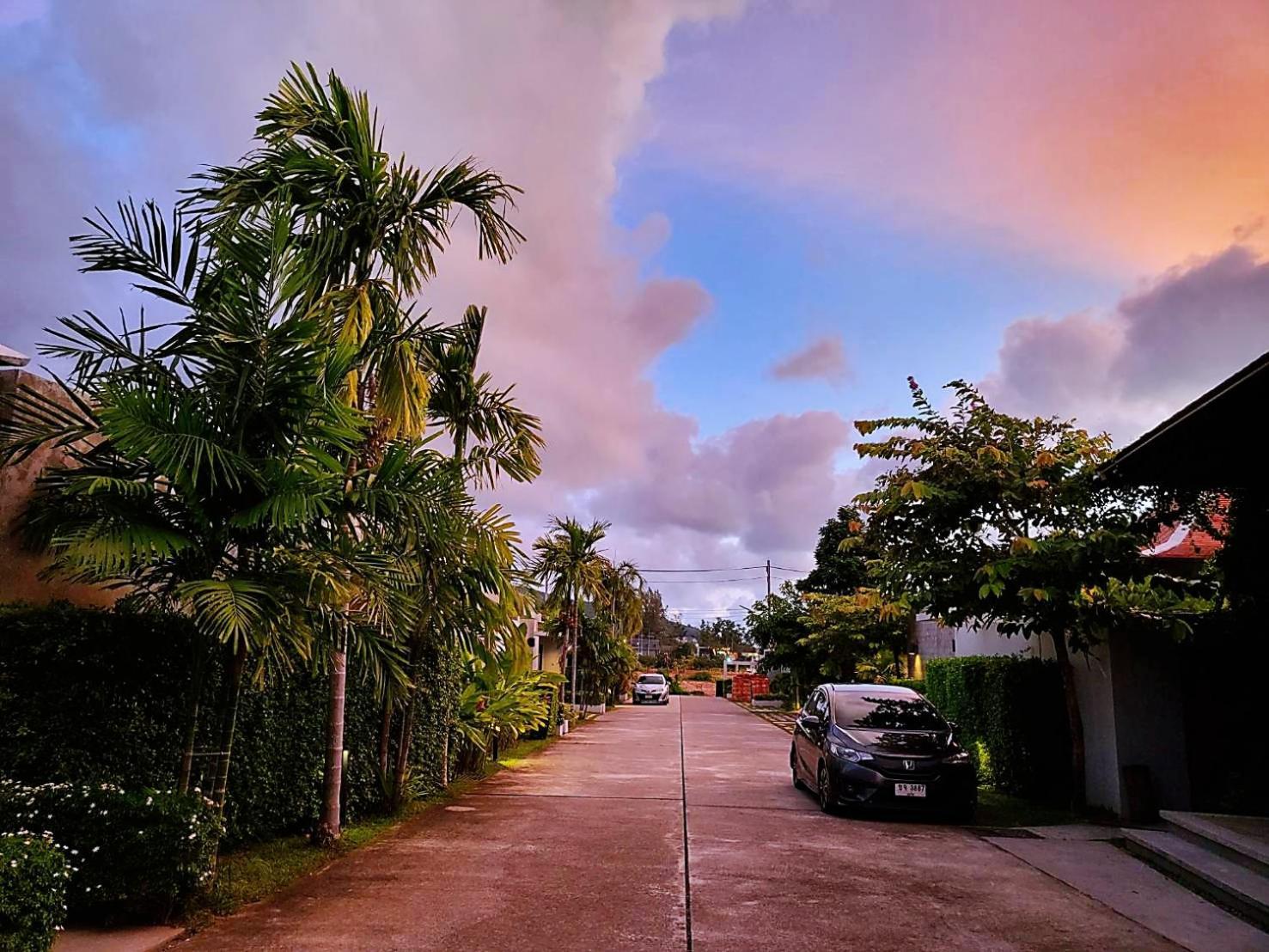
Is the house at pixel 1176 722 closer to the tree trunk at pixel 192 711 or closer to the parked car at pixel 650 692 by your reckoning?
the tree trunk at pixel 192 711

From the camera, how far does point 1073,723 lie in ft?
32.6

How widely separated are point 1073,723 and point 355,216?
990 centimetres

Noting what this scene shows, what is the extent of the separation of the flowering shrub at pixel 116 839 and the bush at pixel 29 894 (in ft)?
2.42

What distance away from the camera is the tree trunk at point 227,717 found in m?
5.91

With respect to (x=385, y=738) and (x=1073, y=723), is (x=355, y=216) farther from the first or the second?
(x=1073, y=723)

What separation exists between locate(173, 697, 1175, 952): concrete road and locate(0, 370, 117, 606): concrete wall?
2.96 metres

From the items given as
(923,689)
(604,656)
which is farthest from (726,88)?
(604,656)

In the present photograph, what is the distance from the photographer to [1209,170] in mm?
8164

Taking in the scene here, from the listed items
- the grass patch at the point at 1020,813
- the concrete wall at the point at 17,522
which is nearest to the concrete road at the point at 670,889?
the grass patch at the point at 1020,813

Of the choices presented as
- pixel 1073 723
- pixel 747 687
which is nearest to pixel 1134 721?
pixel 1073 723

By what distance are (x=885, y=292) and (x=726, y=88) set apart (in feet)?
13.4

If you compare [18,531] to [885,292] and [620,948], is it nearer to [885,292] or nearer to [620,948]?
[620,948]

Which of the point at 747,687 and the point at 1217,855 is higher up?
the point at 1217,855

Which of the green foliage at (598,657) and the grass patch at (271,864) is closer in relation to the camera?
the grass patch at (271,864)
